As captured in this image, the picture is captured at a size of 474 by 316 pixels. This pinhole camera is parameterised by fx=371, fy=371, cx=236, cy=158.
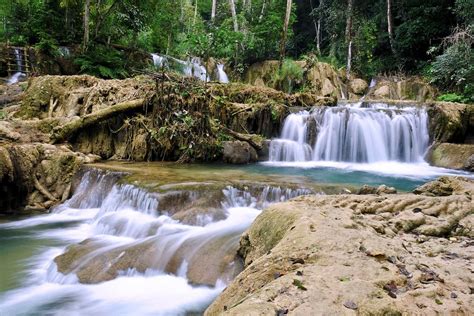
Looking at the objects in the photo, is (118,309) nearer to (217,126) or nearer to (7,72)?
(217,126)

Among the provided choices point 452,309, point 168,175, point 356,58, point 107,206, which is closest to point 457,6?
point 356,58

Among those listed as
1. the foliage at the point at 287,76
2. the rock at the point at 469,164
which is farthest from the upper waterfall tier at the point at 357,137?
the foliage at the point at 287,76

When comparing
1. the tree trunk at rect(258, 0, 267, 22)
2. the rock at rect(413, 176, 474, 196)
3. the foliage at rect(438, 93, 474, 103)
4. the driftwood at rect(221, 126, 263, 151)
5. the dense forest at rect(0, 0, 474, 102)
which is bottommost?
the rock at rect(413, 176, 474, 196)

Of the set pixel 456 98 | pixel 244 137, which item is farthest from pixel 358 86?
pixel 244 137

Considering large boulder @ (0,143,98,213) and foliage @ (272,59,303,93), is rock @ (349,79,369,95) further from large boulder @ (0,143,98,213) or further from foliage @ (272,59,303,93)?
large boulder @ (0,143,98,213)

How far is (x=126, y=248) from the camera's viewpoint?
5117 millimetres

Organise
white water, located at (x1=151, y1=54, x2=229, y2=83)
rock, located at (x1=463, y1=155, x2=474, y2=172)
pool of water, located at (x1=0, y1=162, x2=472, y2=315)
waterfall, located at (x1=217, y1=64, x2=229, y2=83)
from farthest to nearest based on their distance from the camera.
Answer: waterfall, located at (x1=217, y1=64, x2=229, y2=83)
white water, located at (x1=151, y1=54, x2=229, y2=83)
rock, located at (x1=463, y1=155, x2=474, y2=172)
pool of water, located at (x1=0, y1=162, x2=472, y2=315)

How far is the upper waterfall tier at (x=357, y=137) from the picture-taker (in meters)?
11.5

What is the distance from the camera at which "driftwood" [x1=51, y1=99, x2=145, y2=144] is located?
955cm

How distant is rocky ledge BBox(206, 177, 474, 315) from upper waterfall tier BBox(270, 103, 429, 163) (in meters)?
6.82

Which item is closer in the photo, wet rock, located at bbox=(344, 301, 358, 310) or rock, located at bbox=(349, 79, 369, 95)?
wet rock, located at bbox=(344, 301, 358, 310)

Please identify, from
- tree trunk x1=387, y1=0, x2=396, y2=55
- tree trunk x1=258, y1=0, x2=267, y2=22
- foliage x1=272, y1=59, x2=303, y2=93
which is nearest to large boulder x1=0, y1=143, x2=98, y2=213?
foliage x1=272, y1=59, x2=303, y2=93

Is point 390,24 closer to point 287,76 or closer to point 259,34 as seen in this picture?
point 287,76

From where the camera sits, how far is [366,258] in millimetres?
2762
